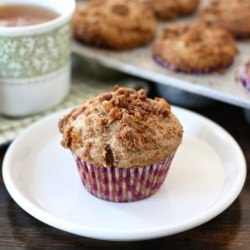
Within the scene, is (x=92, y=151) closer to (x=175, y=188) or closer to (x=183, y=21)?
(x=175, y=188)

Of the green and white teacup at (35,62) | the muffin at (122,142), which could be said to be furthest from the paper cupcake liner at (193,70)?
the muffin at (122,142)

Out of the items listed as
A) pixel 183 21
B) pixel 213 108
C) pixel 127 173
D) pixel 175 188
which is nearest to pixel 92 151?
pixel 127 173

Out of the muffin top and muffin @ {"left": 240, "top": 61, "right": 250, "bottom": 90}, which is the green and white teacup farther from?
muffin @ {"left": 240, "top": 61, "right": 250, "bottom": 90}

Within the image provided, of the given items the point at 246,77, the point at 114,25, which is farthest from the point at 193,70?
the point at 114,25

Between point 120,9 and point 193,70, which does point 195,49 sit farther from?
point 120,9

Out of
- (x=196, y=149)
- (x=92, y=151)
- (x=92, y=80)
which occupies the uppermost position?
(x=92, y=151)

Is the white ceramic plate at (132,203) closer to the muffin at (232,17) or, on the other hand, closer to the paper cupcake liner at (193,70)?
the paper cupcake liner at (193,70)
